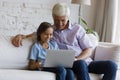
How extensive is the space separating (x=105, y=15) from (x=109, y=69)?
1756 millimetres

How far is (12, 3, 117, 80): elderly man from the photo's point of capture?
220cm

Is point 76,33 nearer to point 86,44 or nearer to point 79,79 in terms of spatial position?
point 86,44

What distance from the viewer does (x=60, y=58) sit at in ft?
7.02

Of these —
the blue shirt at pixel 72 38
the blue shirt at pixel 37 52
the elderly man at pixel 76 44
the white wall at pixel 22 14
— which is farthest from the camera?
the white wall at pixel 22 14

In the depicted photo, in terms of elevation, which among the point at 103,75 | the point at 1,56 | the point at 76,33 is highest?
the point at 76,33

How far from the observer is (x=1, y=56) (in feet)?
7.59

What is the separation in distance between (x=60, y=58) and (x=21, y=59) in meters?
0.40

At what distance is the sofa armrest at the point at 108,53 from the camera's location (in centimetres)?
250

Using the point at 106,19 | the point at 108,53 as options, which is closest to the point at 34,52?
the point at 108,53

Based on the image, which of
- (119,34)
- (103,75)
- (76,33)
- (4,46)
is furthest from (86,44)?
(119,34)

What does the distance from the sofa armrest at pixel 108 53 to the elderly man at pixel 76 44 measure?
167 millimetres

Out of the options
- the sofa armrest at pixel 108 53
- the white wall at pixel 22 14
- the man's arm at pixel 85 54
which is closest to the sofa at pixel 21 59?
the sofa armrest at pixel 108 53

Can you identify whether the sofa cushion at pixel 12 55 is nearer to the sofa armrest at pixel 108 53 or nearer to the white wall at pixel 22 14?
the sofa armrest at pixel 108 53

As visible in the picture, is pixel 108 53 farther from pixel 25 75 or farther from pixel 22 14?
pixel 22 14
